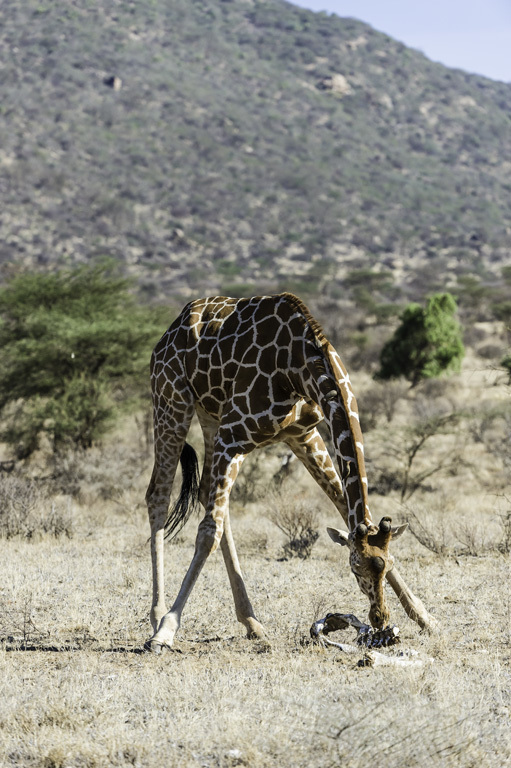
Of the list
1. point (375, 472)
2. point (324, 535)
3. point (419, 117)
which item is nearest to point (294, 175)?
point (419, 117)

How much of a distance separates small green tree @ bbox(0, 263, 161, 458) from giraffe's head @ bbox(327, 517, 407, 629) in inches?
497

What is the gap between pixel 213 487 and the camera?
6.54 m

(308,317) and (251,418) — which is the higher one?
(308,317)

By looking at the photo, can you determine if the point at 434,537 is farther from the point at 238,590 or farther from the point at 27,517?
the point at 27,517

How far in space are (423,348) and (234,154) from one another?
176 ft

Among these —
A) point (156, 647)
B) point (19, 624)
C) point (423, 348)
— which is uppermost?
point (156, 647)

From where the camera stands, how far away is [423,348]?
27422mm

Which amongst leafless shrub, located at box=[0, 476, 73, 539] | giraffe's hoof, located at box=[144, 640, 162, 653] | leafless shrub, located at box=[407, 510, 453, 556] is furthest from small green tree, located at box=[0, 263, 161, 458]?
giraffe's hoof, located at box=[144, 640, 162, 653]

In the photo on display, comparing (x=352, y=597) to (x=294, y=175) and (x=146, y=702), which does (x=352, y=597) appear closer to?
(x=146, y=702)

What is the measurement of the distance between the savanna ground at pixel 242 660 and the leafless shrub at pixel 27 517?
4 cm

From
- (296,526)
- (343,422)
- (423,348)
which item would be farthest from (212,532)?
(423,348)

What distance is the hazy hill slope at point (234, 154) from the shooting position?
59.7 metres

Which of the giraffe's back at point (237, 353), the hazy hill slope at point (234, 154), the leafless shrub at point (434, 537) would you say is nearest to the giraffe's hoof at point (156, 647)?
the giraffe's back at point (237, 353)

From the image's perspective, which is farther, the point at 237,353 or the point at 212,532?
the point at 237,353
